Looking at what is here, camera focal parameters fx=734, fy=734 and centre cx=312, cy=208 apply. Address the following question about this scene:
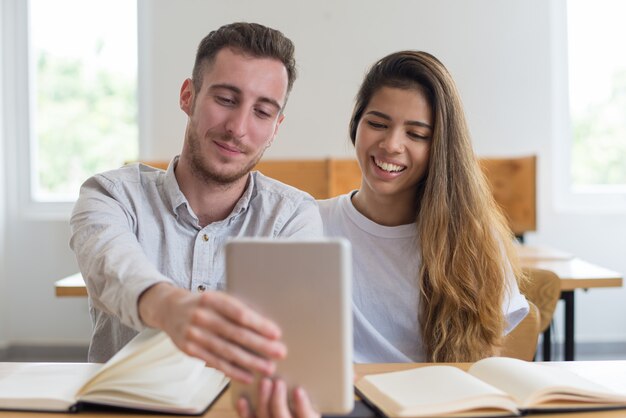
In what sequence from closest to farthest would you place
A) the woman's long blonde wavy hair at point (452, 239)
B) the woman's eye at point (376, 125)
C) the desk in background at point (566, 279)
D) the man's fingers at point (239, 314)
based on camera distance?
the man's fingers at point (239, 314) < the woman's long blonde wavy hair at point (452, 239) < the woman's eye at point (376, 125) < the desk in background at point (566, 279)

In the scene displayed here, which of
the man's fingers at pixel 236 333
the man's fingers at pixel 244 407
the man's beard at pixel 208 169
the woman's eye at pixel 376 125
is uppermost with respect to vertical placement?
the woman's eye at pixel 376 125

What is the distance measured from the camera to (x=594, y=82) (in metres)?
4.28

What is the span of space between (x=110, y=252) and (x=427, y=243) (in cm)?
79

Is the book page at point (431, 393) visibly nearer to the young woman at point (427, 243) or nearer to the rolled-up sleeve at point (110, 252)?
the rolled-up sleeve at point (110, 252)

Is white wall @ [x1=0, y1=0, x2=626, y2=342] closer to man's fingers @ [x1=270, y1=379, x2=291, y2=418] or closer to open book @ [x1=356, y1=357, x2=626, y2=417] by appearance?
open book @ [x1=356, y1=357, x2=626, y2=417]

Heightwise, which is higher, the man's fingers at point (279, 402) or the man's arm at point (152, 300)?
the man's arm at point (152, 300)

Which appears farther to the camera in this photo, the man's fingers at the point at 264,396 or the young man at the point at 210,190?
the young man at the point at 210,190

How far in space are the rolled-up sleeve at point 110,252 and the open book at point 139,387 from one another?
0.18 ft

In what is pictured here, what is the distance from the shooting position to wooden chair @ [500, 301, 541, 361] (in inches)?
69.3

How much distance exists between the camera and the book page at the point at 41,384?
41.8 inches

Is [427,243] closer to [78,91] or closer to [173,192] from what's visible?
[173,192]

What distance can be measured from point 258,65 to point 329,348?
0.83 m

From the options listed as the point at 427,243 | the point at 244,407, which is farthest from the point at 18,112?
the point at 244,407

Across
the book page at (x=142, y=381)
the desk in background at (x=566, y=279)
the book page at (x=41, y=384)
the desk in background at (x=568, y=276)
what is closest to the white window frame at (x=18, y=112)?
the desk in background at (x=566, y=279)
